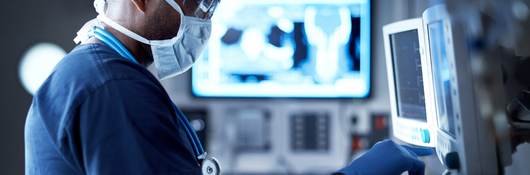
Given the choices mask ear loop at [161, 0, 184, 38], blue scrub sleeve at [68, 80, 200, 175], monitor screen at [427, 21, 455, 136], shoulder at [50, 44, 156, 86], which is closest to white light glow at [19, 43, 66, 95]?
mask ear loop at [161, 0, 184, 38]

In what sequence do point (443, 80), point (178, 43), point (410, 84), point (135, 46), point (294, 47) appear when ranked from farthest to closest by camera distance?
point (294, 47) → point (410, 84) → point (178, 43) → point (135, 46) → point (443, 80)

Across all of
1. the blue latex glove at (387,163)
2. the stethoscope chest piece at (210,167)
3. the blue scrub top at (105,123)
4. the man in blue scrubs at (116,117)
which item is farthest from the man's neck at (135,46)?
the blue latex glove at (387,163)

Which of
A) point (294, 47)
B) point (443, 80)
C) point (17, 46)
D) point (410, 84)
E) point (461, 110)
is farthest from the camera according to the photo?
point (294, 47)

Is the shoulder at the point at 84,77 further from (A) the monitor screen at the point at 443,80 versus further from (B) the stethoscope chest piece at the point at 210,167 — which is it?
(A) the monitor screen at the point at 443,80

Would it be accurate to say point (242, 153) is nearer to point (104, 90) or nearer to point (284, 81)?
point (284, 81)

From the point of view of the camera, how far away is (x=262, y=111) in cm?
284

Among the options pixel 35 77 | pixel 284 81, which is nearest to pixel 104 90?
pixel 35 77

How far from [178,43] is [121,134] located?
1.25 ft

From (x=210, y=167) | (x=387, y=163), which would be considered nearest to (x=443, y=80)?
(x=387, y=163)

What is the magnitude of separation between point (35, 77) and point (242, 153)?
38.6 inches

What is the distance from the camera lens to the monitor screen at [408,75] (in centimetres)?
132

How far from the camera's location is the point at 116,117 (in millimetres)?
953

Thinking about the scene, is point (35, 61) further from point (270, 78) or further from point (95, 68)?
point (95, 68)

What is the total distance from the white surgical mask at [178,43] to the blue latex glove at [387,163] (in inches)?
16.6
